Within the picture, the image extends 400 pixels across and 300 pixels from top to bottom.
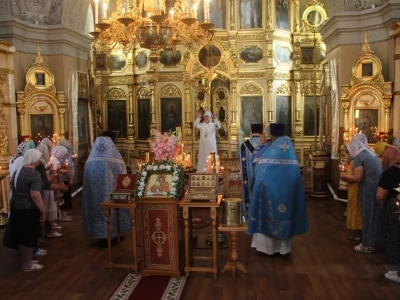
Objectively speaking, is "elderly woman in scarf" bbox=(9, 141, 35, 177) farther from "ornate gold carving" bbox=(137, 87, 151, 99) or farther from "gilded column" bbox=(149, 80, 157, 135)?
"ornate gold carving" bbox=(137, 87, 151, 99)

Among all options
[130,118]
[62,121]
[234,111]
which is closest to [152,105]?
[130,118]

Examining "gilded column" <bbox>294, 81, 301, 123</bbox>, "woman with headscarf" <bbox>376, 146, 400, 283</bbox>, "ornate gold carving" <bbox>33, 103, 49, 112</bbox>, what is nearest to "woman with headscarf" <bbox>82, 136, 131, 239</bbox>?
"woman with headscarf" <bbox>376, 146, 400, 283</bbox>

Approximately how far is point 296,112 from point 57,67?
22.5 feet

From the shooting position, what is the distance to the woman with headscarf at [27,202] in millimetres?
5375

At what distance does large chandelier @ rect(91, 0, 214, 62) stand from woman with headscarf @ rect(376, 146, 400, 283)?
3.43 meters

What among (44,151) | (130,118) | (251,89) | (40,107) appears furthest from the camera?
(130,118)

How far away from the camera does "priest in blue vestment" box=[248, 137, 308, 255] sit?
589 centimetres

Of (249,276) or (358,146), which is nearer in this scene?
(249,276)

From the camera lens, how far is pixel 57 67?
10.7 m

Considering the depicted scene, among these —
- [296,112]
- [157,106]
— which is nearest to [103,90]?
[157,106]

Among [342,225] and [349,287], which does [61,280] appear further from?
[342,225]

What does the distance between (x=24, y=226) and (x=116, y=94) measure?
949cm

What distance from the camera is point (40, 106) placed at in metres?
10.1

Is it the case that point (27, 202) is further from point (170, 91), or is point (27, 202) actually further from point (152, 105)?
point (170, 91)
